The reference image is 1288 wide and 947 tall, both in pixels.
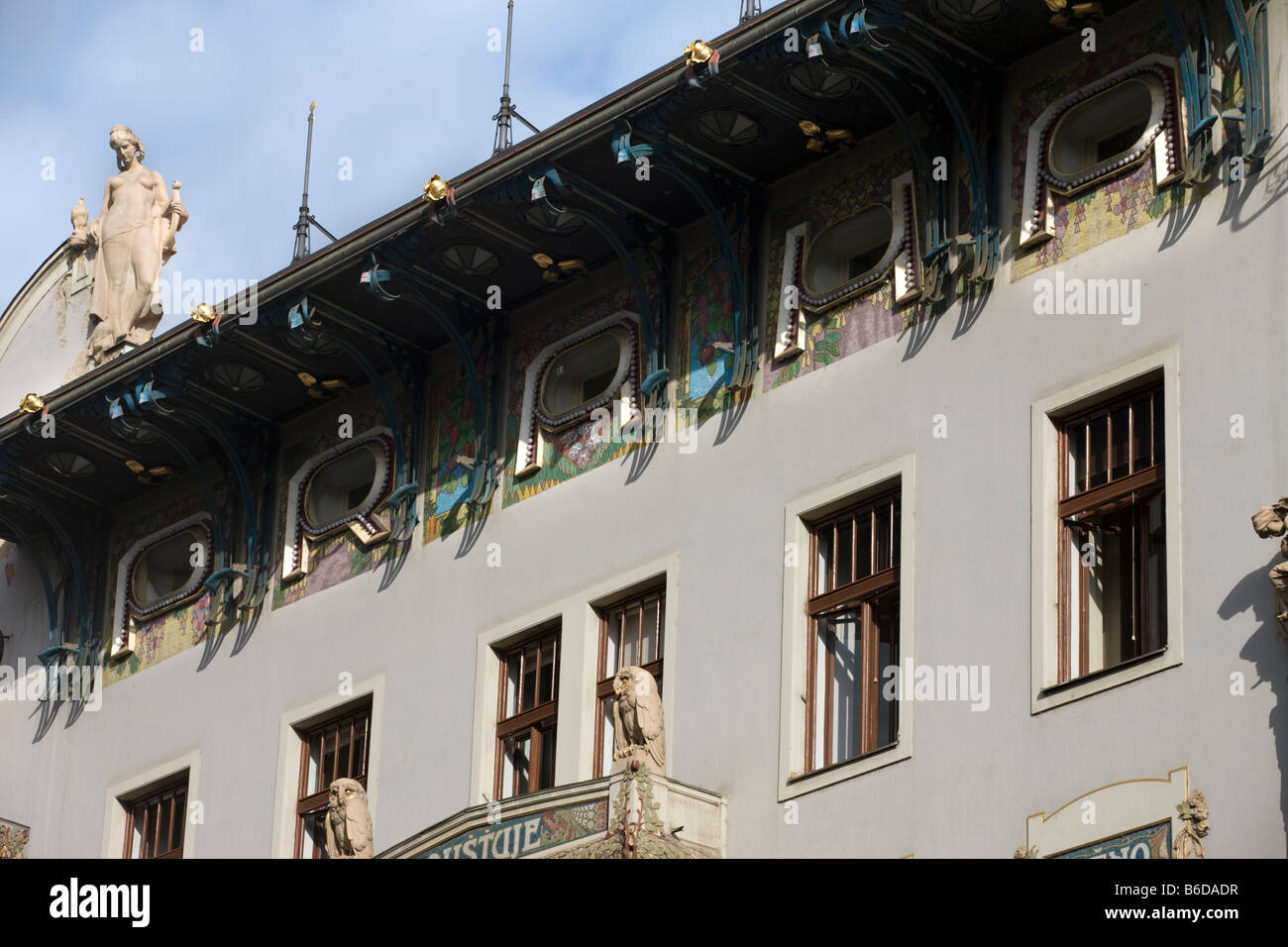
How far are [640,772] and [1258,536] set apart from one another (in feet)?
17.4

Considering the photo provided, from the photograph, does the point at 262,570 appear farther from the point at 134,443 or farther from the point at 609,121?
the point at 609,121

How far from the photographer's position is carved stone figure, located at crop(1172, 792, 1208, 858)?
2102cm

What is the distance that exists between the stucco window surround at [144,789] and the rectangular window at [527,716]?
3.94 metres

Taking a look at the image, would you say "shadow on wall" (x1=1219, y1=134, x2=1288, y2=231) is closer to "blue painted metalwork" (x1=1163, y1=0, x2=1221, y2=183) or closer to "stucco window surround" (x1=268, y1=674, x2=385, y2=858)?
"blue painted metalwork" (x1=1163, y1=0, x2=1221, y2=183)

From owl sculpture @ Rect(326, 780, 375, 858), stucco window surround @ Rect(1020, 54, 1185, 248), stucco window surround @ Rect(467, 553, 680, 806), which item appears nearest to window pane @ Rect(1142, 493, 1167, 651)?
stucco window surround @ Rect(1020, 54, 1185, 248)

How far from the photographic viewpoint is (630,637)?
26438 millimetres

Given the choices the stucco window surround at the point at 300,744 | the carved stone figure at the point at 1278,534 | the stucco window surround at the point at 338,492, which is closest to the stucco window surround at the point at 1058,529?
the carved stone figure at the point at 1278,534

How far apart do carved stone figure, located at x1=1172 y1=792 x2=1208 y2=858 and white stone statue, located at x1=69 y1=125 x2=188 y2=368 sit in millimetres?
15083

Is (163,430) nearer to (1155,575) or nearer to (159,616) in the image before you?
(159,616)

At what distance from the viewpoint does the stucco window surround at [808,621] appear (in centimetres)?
2369

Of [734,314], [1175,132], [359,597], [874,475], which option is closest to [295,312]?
[359,597]

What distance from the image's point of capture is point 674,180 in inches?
1054

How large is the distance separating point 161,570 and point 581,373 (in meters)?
6.08

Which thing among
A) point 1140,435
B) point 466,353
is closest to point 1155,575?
point 1140,435
